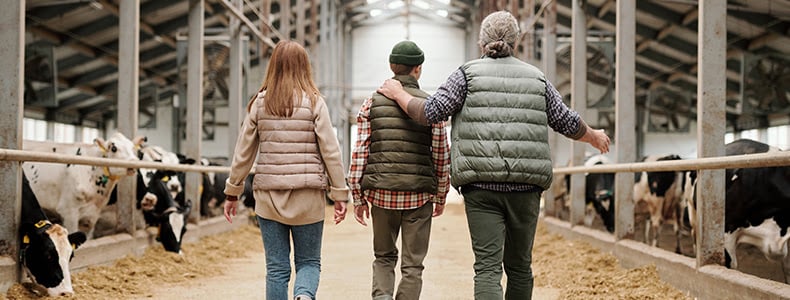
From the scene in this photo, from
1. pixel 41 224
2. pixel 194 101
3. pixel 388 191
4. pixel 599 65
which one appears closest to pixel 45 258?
pixel 41 224

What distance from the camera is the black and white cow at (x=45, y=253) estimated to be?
5516 millimetres

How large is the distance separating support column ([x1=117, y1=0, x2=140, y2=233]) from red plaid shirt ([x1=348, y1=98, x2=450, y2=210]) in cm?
425

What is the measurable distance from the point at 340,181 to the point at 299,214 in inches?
10.8

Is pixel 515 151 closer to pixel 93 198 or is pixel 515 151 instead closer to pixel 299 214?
pixel 299 214

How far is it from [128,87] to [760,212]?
223 inches

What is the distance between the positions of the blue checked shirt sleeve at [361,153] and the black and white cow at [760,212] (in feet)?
10.4

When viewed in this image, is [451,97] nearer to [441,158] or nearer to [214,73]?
[441,158]

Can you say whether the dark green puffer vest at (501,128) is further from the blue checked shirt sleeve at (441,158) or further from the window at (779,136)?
the window at (779,136)

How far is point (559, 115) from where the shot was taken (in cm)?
392

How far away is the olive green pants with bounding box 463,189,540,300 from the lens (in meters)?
3.67

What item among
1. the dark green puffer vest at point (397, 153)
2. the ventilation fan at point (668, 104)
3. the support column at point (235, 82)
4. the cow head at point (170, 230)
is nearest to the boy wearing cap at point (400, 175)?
the dark green puffer vest at point (397, 153)

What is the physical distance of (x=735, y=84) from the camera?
22.5 meters

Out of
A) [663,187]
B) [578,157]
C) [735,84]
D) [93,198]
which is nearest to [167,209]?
[93,198]

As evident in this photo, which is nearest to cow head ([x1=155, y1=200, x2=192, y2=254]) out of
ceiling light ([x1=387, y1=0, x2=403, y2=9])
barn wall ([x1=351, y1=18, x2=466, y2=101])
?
barn wall ([x1=351, y1=18, x2=466, y2=101])
